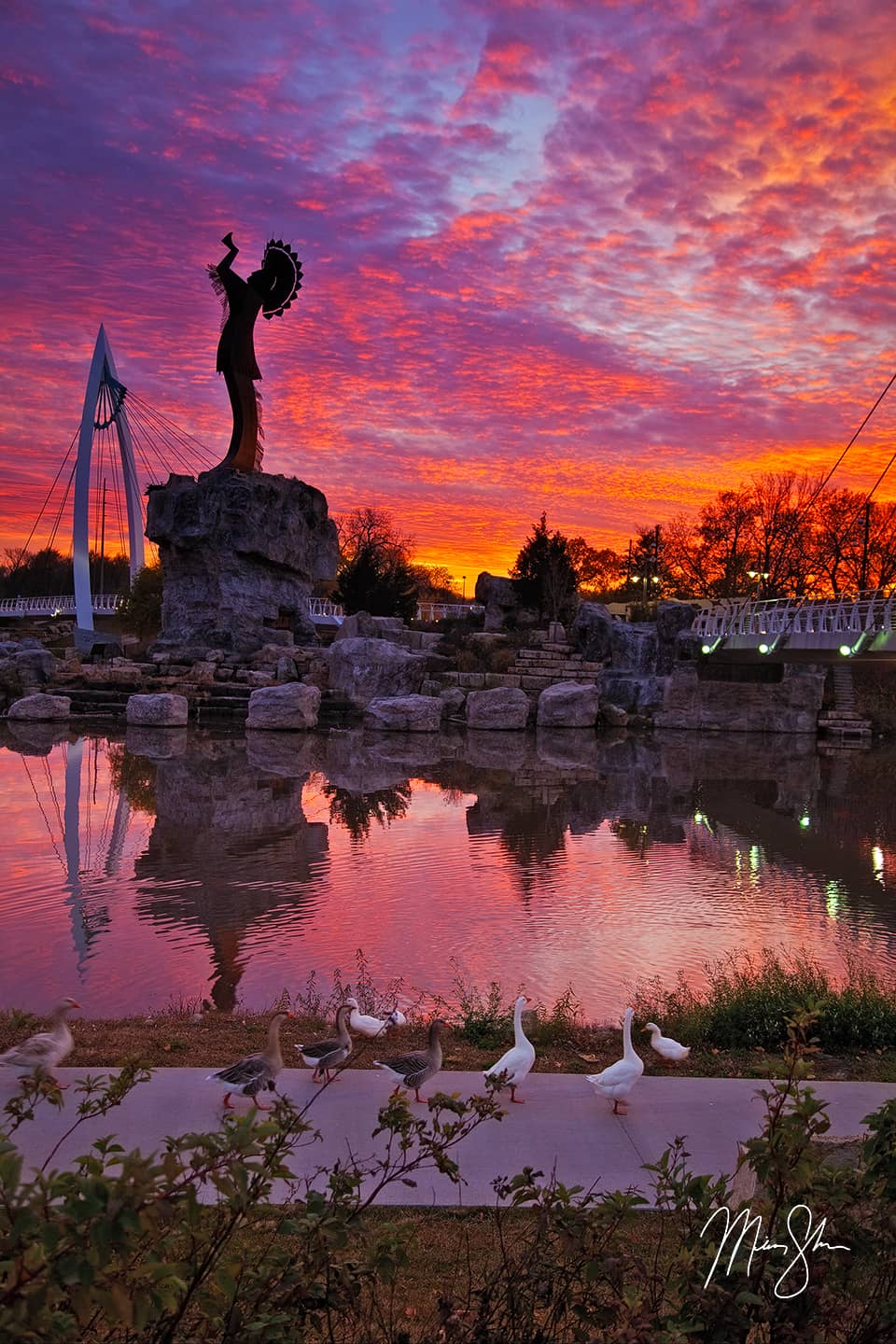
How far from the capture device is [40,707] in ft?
112

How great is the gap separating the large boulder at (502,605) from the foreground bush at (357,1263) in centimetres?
5145

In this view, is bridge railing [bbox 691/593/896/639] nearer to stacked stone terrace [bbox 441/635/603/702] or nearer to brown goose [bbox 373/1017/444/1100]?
stacked stone terrace [bbox 441/635/603/702]

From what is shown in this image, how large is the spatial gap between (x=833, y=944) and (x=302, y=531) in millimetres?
40905

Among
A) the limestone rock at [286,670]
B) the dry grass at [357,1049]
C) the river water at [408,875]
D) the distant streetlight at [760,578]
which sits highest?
the distant streetlight at [760,578]

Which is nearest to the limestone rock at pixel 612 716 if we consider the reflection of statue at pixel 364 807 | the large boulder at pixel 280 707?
the large boulder at pixel 280 707

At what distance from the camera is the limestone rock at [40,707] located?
3406 cm

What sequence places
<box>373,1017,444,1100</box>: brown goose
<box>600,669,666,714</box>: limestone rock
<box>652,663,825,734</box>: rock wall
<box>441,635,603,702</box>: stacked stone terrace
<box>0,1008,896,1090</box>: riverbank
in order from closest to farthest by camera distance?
1. <box>373,1017,444,1100</box>: brown goose
2. <box>0,1008,896,1090</box>: riverbank
3. <box>441,635,603,702</box>: stacked stone terrace
4. <box>652,663,825,734</box>: rock wall
5. <box>600,669,666,714</box>: limestone rock

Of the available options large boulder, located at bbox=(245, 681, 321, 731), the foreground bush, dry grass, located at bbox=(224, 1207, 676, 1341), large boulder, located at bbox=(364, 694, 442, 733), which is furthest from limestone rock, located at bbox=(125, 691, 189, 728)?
the foreground bush

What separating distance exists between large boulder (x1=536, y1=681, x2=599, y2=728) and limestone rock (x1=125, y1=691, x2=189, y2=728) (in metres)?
13.8

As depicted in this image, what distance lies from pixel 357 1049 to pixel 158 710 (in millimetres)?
27830

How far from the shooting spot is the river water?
9.89m

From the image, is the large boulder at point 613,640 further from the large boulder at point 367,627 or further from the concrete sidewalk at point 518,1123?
the concrete sidewalk at point 518,1123

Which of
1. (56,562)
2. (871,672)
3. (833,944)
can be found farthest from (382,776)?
(56,562)

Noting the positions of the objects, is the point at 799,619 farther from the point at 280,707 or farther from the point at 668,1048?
the point at 668,1048
